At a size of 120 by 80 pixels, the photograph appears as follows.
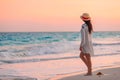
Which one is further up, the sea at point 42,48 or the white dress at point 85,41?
the white dress at point 85,41

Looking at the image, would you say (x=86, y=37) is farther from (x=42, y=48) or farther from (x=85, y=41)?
(x=42, y=48)

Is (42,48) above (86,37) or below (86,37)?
below

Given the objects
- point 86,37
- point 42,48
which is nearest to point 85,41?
point 86,37

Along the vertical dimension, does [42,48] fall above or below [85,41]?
below

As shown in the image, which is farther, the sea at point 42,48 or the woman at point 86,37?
the sea at point 42,48

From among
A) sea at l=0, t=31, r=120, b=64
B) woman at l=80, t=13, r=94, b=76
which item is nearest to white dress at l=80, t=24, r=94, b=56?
woman at l=80, t=13, r=94, b=76

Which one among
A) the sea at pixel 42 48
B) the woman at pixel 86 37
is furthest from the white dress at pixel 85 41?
the sea at pixel 42 48

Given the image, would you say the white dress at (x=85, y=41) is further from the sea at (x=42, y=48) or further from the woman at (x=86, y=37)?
the sea at (x=42, y=48)

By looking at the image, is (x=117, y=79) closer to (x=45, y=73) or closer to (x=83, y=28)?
(x=83, y=28)

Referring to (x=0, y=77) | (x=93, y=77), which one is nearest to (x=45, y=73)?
(x=0, y=77)

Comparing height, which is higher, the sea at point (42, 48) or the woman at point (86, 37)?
Result: the woman at point (86, 37)

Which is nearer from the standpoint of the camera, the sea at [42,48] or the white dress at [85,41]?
the white dress at [85,41]

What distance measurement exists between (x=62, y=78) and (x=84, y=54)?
0.78 m

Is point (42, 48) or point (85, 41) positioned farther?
point (42, 48)
